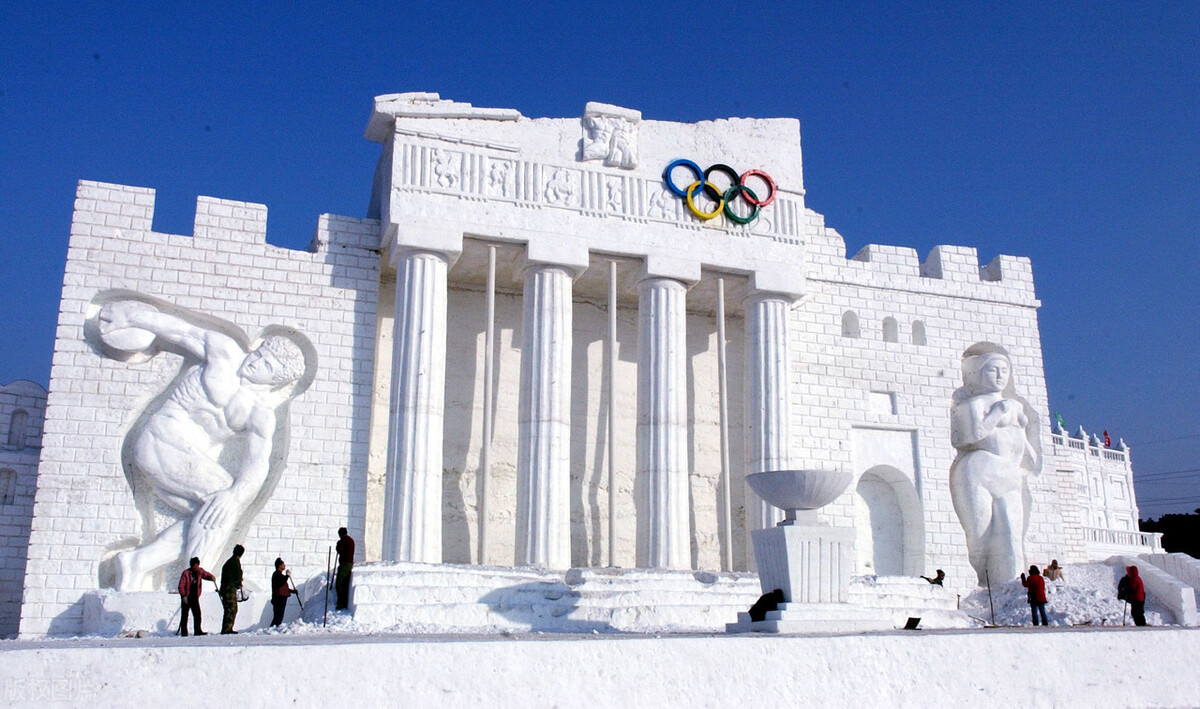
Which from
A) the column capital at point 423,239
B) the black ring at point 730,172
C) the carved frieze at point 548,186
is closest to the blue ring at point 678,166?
the carved frieze at point 548,186

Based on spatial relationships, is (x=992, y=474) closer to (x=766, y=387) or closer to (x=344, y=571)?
(x=766, y=387)

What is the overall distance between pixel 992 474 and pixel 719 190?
24.8ft

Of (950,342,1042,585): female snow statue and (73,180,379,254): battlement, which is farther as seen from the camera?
(950,342,1042,585): female snow statue

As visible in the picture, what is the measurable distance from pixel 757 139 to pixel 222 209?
10.5 metres

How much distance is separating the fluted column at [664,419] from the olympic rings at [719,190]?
1728 millimetres

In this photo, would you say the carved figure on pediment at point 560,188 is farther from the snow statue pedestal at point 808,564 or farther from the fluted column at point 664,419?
the snow statue pedestal at point 808,564

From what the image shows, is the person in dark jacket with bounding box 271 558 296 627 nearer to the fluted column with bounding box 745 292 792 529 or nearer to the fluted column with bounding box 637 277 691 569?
the fluted column with bounding box 637 277 691 569

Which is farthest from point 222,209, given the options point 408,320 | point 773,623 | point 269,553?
point 773,623

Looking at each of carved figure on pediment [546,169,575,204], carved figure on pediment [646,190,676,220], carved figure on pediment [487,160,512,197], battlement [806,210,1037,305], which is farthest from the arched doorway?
carved figure on pediment [487,160,512,197]

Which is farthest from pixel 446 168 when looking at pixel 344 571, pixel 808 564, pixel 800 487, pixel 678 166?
pixel 808 564

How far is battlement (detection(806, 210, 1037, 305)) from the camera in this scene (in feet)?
74.9

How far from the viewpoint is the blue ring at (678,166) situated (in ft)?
69.1

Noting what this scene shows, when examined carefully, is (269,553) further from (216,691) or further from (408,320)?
(216,691)

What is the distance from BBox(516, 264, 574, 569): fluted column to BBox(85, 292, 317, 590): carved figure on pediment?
12.8 feet
